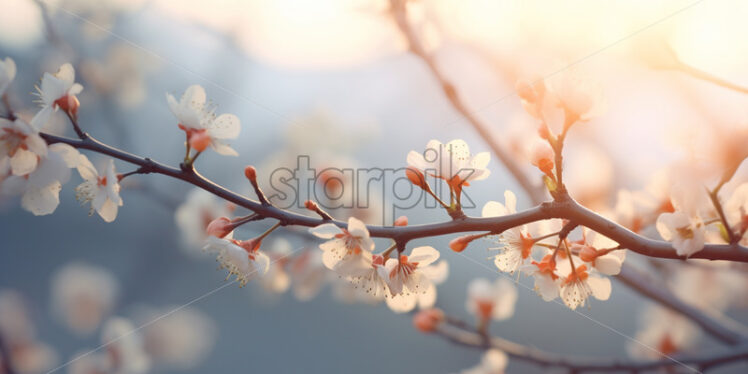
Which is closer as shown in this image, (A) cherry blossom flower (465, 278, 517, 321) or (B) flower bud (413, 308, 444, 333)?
(B) flower bud (413, 308, 444, 333)

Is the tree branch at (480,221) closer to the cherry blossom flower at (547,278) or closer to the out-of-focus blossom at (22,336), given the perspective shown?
the cherry blossom flower at (547,278)

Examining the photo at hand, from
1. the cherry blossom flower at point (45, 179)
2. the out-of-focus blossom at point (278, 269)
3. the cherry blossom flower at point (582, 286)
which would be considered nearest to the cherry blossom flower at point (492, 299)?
the out-of-focus blossom at point (278, 269)

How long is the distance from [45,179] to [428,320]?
0.75 meters

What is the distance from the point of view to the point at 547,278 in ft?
1.65

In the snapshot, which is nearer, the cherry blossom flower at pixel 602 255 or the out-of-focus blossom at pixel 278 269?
the cherry blossom flower at pixel 602 255

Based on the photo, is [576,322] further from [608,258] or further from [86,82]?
[86,82]

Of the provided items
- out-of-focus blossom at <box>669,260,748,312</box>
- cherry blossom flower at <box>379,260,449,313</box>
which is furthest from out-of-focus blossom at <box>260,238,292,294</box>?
out-of-focus blossom at <box>669,260,748,312</box>

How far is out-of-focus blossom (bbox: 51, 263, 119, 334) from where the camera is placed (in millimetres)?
1652

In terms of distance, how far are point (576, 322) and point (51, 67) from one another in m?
1.93

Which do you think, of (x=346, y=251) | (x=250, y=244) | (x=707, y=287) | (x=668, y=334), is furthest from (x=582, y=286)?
(x=707, y=287)

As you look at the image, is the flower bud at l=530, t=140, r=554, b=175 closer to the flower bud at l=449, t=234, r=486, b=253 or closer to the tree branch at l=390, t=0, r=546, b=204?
the flower bud at l=449, t=234, r=486, b=253

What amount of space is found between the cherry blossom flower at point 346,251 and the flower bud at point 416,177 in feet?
0.29

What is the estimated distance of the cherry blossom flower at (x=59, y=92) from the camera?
1.55 feet

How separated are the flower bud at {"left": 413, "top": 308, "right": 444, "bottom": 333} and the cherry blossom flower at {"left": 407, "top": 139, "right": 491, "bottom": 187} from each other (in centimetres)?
56
